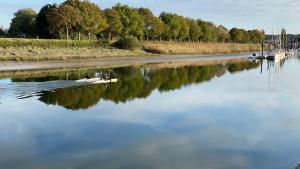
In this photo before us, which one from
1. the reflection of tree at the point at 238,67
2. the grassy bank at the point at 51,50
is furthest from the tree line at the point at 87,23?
the reflection of tree at the point at 238,67

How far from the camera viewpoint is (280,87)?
145 ft

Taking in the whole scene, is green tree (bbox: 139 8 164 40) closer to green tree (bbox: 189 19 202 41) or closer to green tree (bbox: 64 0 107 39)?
green tree (bbox: 64 0 107 39)

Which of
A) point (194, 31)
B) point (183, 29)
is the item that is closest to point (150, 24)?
point (183, 29)

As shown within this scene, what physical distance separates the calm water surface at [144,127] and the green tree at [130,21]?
67.4 metres

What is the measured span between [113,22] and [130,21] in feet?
25.1

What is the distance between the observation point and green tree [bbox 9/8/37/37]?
103125 mm

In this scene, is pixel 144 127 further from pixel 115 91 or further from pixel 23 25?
pixel 23 25

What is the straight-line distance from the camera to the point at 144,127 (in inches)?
914

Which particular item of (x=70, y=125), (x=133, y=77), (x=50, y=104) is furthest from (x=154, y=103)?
(x=133, y=77)

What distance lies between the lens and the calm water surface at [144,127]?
1702 cm

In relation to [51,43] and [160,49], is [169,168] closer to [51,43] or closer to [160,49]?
[51,43]

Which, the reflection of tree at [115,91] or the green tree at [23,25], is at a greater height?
the green tree at [23,25]

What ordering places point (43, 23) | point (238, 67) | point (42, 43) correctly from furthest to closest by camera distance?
point (43, 23), point (238, 67), point (42, 43)

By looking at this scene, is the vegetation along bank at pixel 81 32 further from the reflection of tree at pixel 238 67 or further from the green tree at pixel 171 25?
the reflection of tree at pixel 238 67
